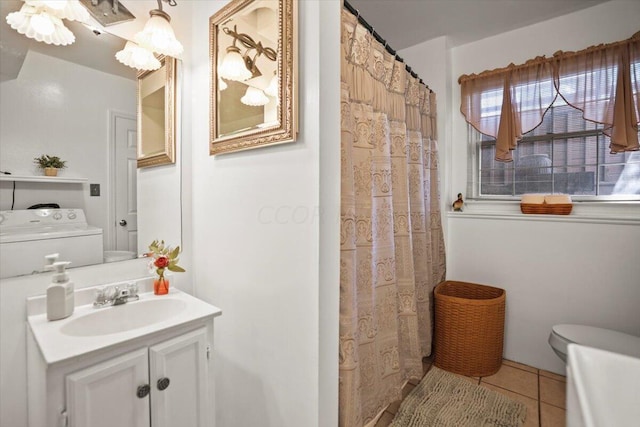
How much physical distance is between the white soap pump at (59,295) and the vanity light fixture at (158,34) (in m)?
1.00

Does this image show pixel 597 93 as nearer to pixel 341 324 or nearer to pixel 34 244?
pixel 341 324

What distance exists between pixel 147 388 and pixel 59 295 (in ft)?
1.56

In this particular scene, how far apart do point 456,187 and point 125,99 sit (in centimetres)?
249

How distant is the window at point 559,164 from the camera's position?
1957mm

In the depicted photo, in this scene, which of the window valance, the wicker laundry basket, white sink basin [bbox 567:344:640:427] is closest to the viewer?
white sink basin [bbox 567:344:640:427]

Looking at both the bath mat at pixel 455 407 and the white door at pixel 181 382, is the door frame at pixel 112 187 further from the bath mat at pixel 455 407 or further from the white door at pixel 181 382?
the bath mat at pixel 455 407

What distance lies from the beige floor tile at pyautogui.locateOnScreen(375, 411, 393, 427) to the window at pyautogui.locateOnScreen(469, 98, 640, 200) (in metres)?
1.87

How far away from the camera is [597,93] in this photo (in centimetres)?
194

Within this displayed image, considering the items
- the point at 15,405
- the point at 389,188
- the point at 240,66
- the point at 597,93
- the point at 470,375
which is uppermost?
the point at 597,93

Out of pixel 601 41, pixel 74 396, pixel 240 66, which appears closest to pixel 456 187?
pixel 601 41

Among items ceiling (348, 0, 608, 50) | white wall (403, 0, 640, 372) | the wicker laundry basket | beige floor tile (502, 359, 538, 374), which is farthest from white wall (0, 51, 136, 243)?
beige floor tile (502, 359, 538, 374)

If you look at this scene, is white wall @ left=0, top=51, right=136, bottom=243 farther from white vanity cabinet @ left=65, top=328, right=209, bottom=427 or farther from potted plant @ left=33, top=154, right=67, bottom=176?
white vanity cabinet @ left=65, top=328, right=209, bottom=427

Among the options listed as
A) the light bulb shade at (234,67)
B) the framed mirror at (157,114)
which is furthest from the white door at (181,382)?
the light bulb shade at (234,67)

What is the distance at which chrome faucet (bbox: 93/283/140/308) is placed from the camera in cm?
118
